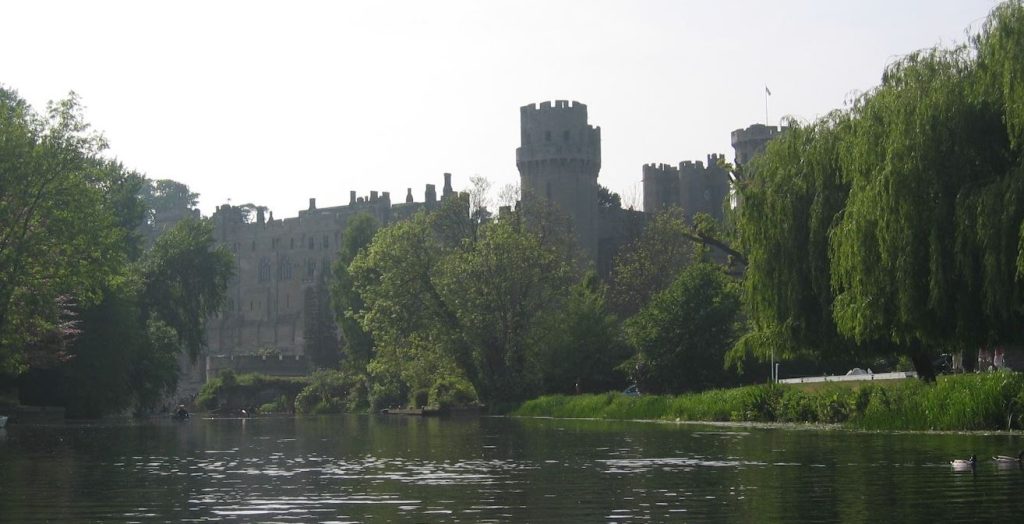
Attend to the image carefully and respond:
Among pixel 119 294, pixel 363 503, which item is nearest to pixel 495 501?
pixel 363 503

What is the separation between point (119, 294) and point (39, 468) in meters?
37.2

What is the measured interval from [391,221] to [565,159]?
77.7 feet

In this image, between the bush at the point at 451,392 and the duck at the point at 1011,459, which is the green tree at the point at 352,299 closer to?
the bush at the point at 451,392

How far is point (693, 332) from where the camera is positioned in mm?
51375

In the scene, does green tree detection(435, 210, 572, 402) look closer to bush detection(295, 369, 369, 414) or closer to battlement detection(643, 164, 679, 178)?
bush detection(295, 369, 369, 414)

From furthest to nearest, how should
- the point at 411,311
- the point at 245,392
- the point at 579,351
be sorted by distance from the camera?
the point at 245,392 < the point at 411,311 < the point at 579,351

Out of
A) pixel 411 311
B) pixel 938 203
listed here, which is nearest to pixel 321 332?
pixel 411 311

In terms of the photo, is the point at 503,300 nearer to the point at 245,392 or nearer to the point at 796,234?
the point at 796,234

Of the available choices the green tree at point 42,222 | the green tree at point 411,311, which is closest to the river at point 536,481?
the green tree at point 42,222

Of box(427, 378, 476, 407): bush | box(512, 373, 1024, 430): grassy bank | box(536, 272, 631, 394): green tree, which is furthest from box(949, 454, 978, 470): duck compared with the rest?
box(427, 378, 476, 407): bush

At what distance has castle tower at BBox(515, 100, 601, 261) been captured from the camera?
10369cm

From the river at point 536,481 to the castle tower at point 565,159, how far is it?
72.6 metres

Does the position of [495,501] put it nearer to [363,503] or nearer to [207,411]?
[363,503]

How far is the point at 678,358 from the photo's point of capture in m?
51.1
